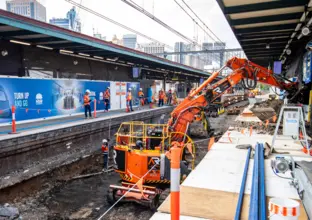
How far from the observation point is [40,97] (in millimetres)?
12828

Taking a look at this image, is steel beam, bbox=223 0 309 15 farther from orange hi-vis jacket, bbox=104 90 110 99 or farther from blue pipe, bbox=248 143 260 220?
orange hi-vis jacket, bbox=104 90 110 99

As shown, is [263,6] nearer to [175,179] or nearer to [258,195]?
[258,195]

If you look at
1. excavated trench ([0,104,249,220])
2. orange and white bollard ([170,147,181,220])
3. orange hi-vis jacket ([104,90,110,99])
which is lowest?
excavated trench ([0,104,249,220])

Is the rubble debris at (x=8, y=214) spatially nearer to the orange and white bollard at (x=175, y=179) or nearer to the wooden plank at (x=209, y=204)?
the wooden plank at (x=209, y=204)

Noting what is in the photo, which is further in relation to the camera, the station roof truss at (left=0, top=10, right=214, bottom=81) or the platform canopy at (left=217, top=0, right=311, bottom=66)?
the station roof truss at (left=0, top=10, right=214, bottom=81)

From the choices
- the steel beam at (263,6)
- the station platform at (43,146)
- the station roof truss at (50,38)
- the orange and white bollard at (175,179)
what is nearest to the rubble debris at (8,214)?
the station platform at (43,146)

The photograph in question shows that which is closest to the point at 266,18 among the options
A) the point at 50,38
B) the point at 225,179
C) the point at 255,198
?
the point at 225,179

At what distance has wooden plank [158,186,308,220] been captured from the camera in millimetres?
4191

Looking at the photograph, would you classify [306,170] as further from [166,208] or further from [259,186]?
[166,208]

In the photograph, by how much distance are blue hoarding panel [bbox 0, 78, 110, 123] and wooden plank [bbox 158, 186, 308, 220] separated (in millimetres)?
8890

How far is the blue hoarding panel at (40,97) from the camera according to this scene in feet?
36.4

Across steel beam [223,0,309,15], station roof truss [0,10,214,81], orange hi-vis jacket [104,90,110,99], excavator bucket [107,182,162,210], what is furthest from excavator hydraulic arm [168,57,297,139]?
orange hi-vis jacket [104,90,110,99]

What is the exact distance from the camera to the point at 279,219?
112 inches

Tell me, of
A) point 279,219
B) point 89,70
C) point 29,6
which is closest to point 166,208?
point 279,219
